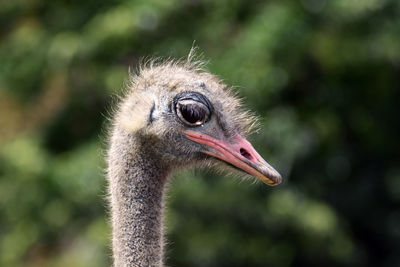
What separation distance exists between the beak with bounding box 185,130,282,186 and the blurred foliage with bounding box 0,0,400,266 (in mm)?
2898

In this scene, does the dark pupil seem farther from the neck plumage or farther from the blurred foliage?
the blurred foliage

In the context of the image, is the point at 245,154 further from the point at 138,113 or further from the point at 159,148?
the point at 138,113

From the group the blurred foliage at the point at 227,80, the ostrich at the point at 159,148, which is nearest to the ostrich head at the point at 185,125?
the ostrich at the point at 159,148

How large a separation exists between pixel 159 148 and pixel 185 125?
5.4 inches

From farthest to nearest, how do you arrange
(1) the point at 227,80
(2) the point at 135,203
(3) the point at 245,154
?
(1) the point at 227,80 < (3) the point at 245,154 < (2) the point at 135,203

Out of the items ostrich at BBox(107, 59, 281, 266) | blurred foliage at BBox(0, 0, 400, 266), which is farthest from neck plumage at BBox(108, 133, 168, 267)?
blurred foliage at BBox(0, 0, 400, 266)

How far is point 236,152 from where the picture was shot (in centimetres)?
332

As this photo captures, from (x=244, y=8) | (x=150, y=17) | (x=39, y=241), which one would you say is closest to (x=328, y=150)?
(x=244, y=8)

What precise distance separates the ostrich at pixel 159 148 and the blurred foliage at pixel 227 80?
9.35ft

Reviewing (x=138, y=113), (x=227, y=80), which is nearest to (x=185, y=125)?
(x=138, y=113)

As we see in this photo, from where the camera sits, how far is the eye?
329cm

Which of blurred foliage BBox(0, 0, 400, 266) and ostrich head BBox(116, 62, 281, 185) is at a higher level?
blurred foliage BBox(0, 0, 400, 266)

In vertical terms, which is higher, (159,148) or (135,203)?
(159,148)

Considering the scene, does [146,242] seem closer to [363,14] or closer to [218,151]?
[218,151]
